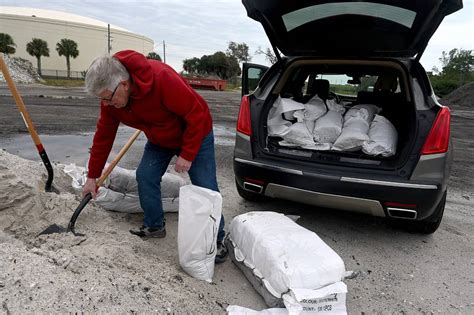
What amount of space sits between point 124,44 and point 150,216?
97.1 metres

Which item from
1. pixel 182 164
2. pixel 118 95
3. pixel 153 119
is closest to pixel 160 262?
pixel 182 164

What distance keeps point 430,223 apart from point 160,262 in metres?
2.23

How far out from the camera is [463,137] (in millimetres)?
9883

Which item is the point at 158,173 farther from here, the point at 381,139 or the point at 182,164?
the point at 381,139

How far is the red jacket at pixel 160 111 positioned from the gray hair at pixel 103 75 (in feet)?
0.28

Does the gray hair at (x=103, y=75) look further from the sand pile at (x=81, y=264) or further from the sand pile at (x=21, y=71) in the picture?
the sand pile at (x=21, y=71)

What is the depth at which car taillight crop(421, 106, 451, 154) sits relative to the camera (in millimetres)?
2713

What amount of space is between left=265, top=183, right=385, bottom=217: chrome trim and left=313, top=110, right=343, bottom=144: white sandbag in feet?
2.45

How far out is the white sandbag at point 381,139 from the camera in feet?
10.4

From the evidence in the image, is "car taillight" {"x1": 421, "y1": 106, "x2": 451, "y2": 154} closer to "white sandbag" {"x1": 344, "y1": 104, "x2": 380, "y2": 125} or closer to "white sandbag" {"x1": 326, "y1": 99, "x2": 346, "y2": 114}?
"white sandbag" {"x1": 344, "y1": 104, "x2": 380, "y2": 125}

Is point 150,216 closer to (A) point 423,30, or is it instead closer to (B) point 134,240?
(B) point 134,240

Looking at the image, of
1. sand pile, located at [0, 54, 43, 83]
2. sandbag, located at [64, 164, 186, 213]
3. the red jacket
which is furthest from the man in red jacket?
sand pile, located at [0, 54, 43, 83]

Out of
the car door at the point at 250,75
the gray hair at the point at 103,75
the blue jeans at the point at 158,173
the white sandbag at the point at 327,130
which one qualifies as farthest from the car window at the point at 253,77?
the gray hair at the point at 103,75

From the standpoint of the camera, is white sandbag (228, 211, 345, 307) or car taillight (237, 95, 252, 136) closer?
white sandbag (228, 211, 345, 307)
